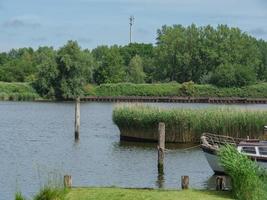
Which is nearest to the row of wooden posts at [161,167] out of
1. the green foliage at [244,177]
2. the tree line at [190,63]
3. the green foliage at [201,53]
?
the green foliage at [244,177]

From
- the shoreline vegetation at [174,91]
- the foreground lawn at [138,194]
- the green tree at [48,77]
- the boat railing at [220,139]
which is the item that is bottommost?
the foreground lawn at [138,194]

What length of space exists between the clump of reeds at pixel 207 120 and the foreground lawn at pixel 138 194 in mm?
26778

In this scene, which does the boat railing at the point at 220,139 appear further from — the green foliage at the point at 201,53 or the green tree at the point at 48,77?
the green foliage at the point at 201,53

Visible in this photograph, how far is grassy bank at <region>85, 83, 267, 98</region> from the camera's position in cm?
15862

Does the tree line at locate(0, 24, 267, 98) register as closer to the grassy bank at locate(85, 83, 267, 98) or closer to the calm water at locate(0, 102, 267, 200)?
the grassy bank at locate(85, 83, 267, 98)

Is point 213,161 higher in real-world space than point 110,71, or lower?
lower

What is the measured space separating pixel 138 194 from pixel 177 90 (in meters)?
139

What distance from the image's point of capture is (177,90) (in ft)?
526

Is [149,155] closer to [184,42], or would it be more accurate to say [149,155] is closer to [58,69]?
[58,69]

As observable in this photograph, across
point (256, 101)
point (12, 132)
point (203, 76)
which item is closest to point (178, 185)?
point (12, 132)

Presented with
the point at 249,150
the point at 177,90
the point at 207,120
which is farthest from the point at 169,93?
Answer: the point at 249,150

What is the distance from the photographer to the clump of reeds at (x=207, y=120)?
161 feet

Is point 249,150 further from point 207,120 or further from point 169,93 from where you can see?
point 169,93

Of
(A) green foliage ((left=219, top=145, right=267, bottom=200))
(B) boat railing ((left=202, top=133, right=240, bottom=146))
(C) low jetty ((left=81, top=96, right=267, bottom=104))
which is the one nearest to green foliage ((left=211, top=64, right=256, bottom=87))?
(C) low jetty ((left=81, top=96, right=267, bottom=104))
